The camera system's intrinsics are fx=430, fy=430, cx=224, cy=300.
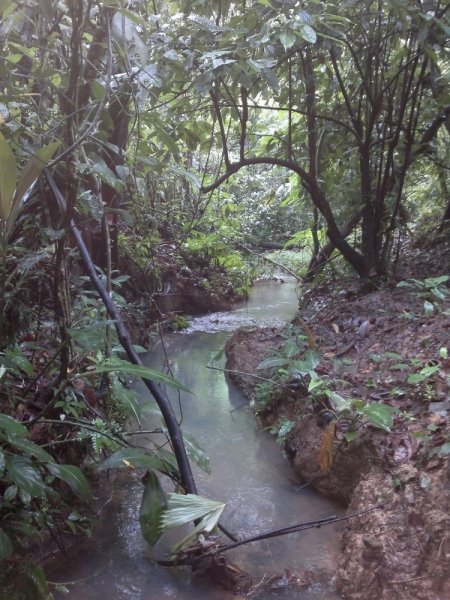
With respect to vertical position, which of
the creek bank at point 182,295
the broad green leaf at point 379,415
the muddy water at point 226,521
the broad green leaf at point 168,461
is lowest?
the muddy water at point 226,521

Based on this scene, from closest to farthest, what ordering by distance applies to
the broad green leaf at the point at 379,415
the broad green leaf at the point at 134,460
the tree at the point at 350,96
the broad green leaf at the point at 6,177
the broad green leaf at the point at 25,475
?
1. the broad green leaf at the point at 6,177
2. the broad green leaf at the point at 25,475
3. the broad green leaf at the point at 134,460
4. the broad green leaf at the point at 379,415
5. the tree at the point at 350,96

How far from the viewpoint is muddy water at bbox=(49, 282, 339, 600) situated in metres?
1.78

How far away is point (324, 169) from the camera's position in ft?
16.4

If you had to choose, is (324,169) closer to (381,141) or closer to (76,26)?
(381,141)

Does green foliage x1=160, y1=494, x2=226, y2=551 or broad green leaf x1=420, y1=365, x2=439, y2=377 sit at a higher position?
broad green leaf x1=420, y1=365, x2=439, y2=377

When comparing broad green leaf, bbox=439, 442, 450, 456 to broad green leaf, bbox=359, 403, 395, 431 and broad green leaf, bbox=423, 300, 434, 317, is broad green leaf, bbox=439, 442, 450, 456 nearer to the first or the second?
broad green leaf, bbox=359, 403, 395, 431

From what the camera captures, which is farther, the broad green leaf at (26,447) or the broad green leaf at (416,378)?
the broad green leaf at (416,378)

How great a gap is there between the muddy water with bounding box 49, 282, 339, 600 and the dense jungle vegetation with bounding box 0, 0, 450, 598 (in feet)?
0.72

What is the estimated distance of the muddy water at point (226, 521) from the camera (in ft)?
5.84

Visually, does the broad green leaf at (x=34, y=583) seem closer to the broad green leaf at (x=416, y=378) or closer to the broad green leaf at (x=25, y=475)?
the broad green leaf at (x=25, y=475)

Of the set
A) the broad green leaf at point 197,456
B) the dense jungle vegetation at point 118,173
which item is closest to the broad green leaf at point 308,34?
the dense jungle vegetation at point 118,173

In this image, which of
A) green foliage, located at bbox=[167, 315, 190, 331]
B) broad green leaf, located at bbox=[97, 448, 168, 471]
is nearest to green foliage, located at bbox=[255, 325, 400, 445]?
broad green leaf, located at bbox=[97, 448, 168, 471]

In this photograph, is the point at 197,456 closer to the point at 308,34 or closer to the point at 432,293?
the point at 308,34

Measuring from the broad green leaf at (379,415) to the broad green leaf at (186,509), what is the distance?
962mm
